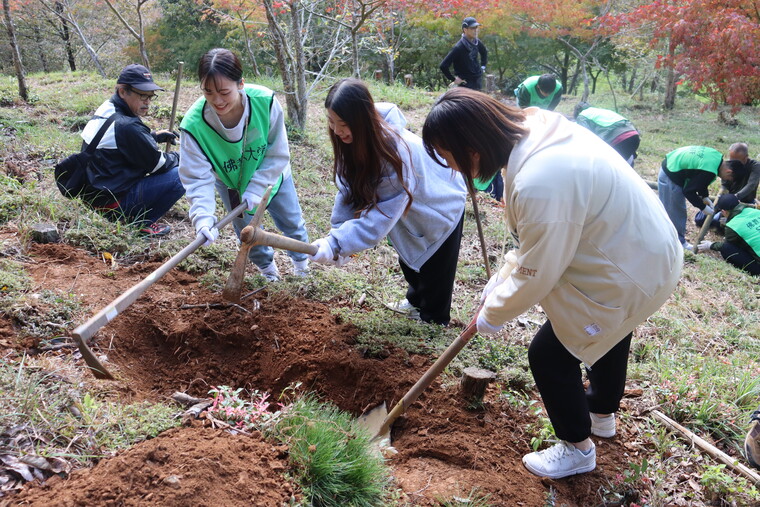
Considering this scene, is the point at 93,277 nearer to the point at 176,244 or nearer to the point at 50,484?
the point at 176,244

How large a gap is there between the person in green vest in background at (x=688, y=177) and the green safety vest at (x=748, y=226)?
33cm

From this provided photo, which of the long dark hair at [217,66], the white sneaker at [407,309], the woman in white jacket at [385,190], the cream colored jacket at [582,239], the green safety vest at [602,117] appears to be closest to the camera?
the cream colored jacket at [582,239]

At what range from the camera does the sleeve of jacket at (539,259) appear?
1.69 meters

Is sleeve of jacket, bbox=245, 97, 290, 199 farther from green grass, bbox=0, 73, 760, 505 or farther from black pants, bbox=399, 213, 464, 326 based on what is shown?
black pants, bbox=399, 213, 464, 326

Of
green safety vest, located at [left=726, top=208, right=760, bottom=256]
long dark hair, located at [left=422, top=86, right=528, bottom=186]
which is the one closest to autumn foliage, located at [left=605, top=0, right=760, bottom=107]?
green safety vest, located at [left=726, top=208, right=760, bottom=256]

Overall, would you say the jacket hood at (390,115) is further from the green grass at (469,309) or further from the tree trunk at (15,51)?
the tree trunk at (15,51)

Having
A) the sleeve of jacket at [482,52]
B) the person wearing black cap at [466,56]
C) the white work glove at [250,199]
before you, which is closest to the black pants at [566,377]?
the white work glove at [250,199]

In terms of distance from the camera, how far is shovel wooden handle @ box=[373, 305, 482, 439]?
241cm

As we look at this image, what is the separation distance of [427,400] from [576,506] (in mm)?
863

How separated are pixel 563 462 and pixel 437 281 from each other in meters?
1.27

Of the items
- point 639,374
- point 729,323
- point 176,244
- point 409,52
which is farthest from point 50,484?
point 409,52

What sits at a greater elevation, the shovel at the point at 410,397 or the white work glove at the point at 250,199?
the white work glove at the point at 250,199

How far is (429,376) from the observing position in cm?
254

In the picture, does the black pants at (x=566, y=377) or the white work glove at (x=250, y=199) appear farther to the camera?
the white work glove at (x=250, y=199)
